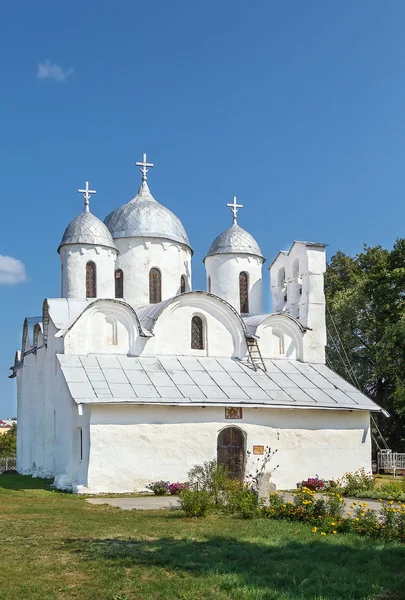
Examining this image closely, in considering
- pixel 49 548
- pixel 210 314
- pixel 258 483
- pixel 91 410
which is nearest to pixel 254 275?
pixel 210 314

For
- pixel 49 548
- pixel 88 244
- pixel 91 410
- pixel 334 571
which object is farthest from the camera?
pixel 88 244

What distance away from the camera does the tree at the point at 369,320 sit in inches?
1070

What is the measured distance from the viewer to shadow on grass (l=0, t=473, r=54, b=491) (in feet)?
61.9

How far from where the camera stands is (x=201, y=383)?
794 inches

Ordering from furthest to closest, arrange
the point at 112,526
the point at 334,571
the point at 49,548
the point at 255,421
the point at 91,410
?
the point at 255,421 < the point at 91,410 < the point at 112,526 < the point at 49,548 < the point at 334,571

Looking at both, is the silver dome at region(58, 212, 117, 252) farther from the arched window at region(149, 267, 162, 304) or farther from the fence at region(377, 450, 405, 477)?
the fence at region(377, 450, 405, 477)

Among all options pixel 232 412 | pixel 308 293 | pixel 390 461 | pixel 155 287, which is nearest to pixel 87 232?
pixel 155 287

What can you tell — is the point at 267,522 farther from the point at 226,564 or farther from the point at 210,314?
the point at 210,314

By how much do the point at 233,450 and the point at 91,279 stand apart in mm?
7734

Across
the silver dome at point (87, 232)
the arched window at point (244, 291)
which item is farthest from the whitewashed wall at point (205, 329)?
the silver dome at point (87, 232)

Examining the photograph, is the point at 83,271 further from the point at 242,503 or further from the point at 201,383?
the point at 242,503

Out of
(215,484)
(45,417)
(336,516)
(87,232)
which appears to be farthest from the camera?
(87,232)

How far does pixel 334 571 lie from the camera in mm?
7582

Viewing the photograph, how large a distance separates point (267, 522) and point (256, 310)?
49.4 ft
